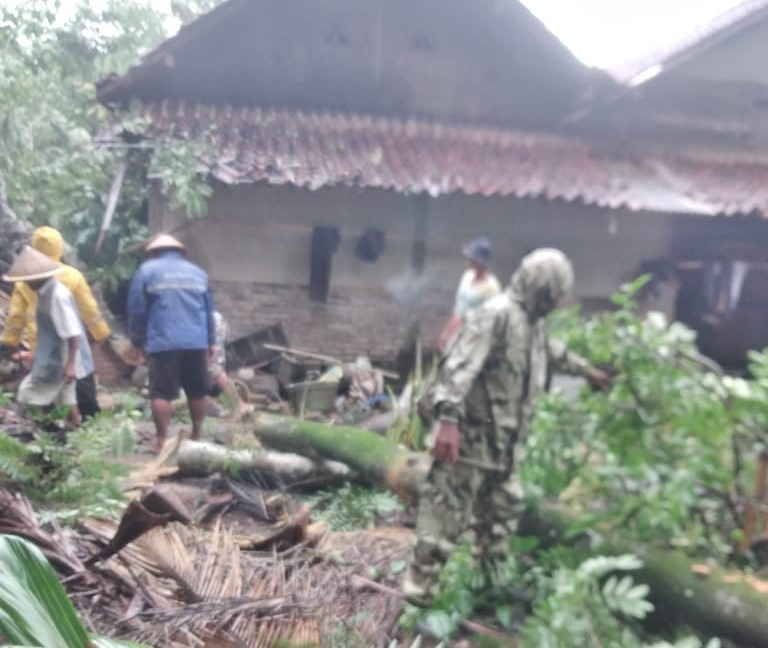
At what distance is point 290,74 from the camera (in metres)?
9.10

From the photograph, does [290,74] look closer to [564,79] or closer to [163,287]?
[564,79]

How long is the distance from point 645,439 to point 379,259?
17.6 ft

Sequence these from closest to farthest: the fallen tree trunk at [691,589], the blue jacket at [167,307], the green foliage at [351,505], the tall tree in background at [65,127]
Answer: the fallen tree trunk at [691,589] < the green foliage at [351,505] < the blue jacket at [167,307] < the tall tree in background at [65,127]

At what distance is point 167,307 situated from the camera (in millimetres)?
5586

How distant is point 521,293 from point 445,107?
6.52 metres

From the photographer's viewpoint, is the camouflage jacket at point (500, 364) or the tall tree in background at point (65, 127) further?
the tall tree in background at point (65, 127)

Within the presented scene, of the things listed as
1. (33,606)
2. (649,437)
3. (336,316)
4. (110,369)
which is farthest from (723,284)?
(33,606)

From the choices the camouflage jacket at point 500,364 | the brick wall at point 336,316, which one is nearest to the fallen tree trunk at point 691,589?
the camouflage jacket at point 500,364

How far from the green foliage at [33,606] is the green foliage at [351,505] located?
9.59 feet

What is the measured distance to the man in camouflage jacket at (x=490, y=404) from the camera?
341cm

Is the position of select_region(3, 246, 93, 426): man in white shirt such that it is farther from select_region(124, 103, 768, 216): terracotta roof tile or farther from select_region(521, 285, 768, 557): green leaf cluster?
select_region(521, 285, 768, 557): green leaf cluster

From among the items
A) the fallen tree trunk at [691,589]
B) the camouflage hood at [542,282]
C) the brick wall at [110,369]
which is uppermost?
the camouflage hood at [542,282]

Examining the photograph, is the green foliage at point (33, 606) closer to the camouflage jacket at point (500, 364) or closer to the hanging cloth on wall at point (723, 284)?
the camouflage jacket at point (500, 364)

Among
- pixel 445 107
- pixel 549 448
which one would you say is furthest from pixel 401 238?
pixel 549 448
